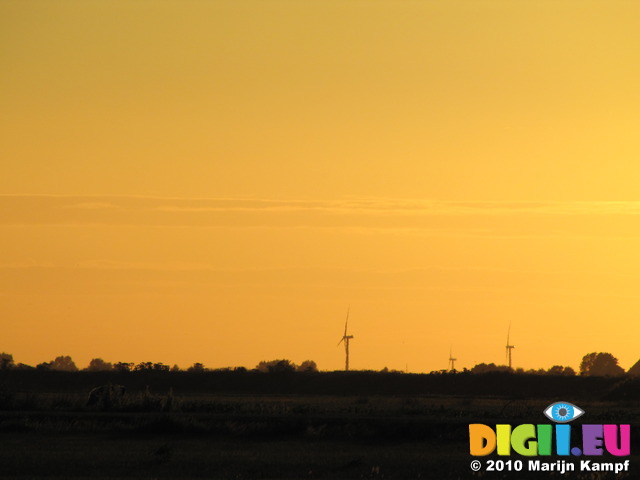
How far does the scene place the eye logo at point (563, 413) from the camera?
231ft

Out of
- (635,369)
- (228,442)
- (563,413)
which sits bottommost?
(228,442)

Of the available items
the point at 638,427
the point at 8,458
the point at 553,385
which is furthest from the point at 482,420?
the point at 553,385

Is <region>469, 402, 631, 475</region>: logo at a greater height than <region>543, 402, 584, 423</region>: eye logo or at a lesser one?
lesser

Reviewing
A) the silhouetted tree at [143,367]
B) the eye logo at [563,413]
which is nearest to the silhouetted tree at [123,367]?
the silhouetted tree at [143,367]

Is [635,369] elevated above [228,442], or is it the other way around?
[635,369]

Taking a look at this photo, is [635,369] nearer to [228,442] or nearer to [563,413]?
[563,413]

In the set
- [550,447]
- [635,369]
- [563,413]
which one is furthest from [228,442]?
[635,369]

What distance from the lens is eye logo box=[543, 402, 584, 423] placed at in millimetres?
70375

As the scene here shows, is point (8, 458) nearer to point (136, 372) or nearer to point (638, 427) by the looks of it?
point (638, 427)

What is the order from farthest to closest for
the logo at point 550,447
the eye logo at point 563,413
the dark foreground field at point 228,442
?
the eye logo at point 563,413 → the logo at point 550,447 → the dark foreground field at point 228,442

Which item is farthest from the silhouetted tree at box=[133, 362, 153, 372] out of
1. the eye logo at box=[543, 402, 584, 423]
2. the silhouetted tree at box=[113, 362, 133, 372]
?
the eye logo at box=[543, 402, 584, 423]

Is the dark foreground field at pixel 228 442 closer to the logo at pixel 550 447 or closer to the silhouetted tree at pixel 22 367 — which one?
the logo at pixel 550 447

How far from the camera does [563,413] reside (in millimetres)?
75000

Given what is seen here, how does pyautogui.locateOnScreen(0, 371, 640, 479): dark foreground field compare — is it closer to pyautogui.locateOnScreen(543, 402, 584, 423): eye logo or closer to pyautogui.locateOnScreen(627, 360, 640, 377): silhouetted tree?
pyautogui.locateOnScreen(543, 402, 584, 423): eye logo
